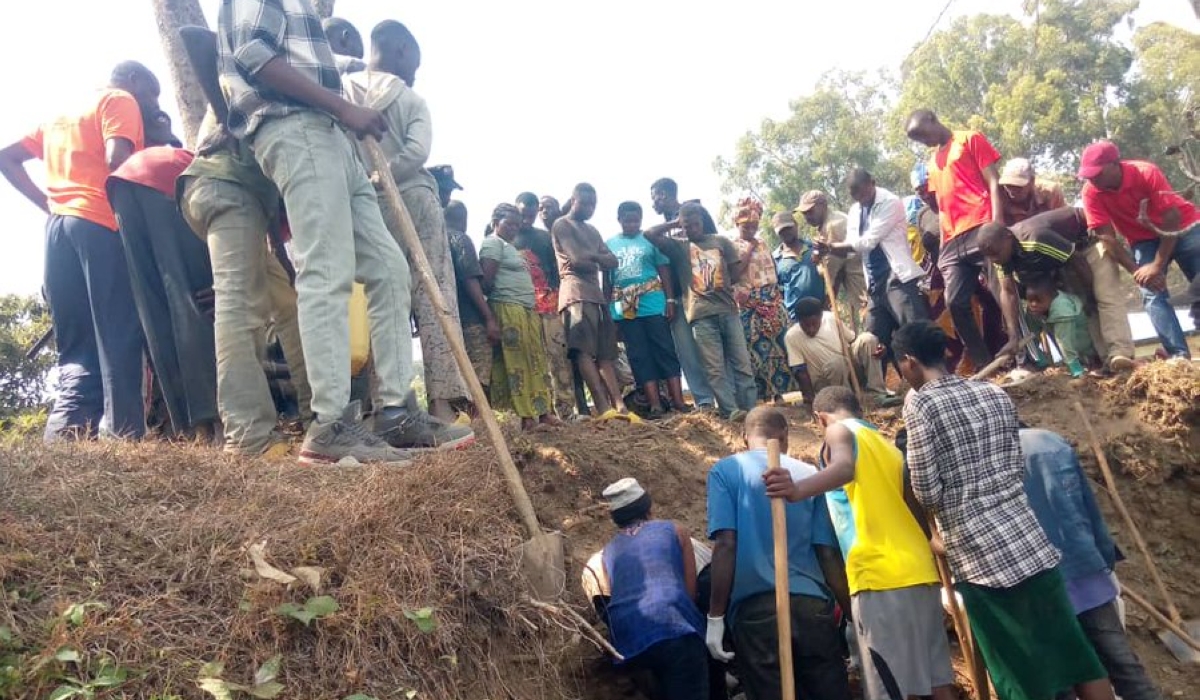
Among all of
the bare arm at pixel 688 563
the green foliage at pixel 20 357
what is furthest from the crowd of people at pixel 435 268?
the green foliage at pixel 20 357

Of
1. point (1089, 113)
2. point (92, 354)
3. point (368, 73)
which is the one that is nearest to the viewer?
point (92, 354)

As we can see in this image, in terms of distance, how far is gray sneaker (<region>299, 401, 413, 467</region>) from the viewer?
368cm

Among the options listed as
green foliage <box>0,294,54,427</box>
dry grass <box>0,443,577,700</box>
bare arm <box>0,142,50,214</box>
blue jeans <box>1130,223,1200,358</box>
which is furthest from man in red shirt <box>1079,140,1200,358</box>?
green foliage <box>0,294,54,427</box>

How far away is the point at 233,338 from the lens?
393cm

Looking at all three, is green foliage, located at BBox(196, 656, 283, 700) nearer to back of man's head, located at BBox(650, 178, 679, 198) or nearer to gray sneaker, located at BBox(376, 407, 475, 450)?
gray sneaker, located at BBox(376, 407, 475, 450)

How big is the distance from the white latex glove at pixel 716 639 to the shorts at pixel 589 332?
3017 mm

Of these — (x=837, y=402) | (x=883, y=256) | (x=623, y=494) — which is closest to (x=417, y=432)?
(x=623, y=494)

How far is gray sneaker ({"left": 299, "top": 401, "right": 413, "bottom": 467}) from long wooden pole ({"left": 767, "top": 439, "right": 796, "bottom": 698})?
→ 1625 mm

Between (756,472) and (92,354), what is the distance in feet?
11.8

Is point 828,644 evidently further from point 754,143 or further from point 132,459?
point 754,143

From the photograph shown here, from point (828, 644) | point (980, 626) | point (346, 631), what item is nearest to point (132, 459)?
point (346, 631)

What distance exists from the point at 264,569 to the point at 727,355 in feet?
15.4

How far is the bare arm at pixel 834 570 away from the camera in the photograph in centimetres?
403

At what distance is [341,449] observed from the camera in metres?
3.71
